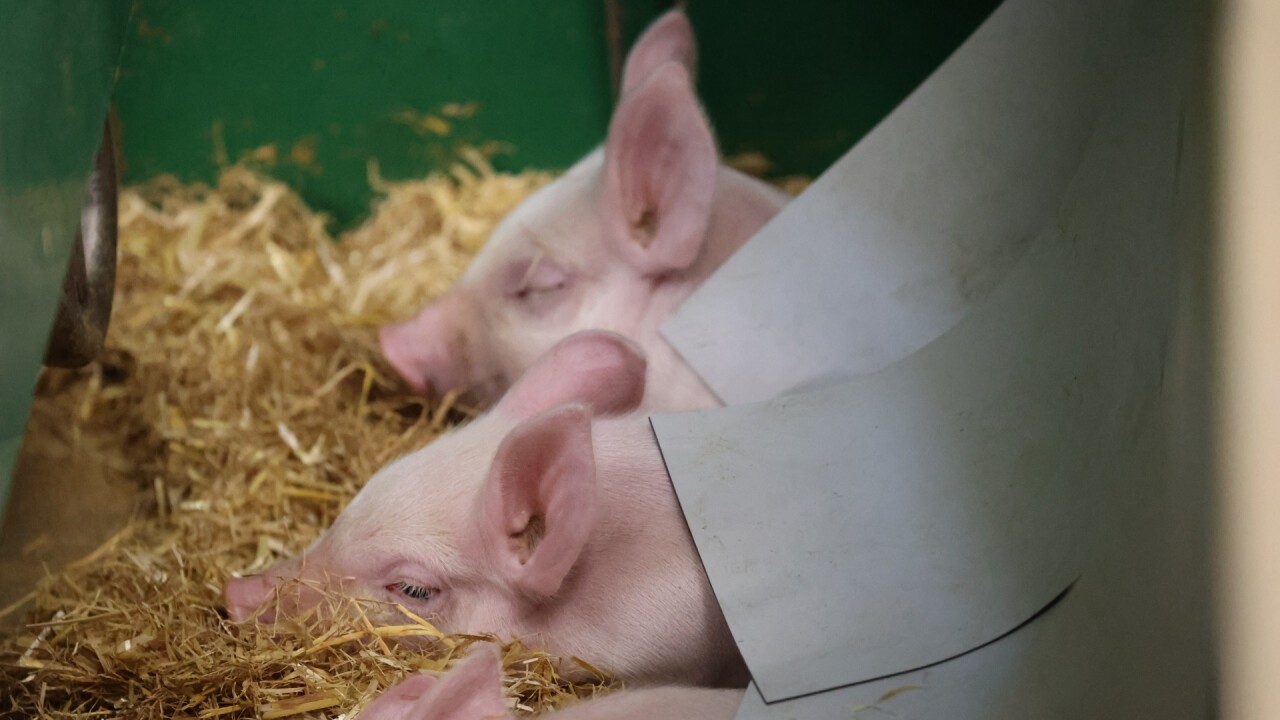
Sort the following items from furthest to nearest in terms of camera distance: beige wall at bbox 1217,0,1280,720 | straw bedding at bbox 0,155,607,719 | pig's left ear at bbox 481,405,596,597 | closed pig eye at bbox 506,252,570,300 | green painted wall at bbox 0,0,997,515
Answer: green painted wall at bbox 0,0,997,515 → closed pig eye at bbox 506,252,570,300 → straw bedding at bbox 0,155,607,719 → pig's left ear at bbox 481,405,596,597 → beige wall at bbox 1217,0,1280,720

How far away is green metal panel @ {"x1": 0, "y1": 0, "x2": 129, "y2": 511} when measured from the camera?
55.7 inches

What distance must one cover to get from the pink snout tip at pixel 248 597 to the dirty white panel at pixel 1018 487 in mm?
713

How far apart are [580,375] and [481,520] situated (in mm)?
396

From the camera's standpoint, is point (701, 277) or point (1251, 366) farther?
point (701, 277)

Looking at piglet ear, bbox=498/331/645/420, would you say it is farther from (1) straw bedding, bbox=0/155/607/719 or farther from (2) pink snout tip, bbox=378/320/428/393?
(2) pink snout tip, bbox=378/320/428/393

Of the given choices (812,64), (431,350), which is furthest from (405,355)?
(812,64)

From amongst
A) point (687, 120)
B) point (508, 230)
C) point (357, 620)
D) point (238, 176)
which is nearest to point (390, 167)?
point (238, 176)

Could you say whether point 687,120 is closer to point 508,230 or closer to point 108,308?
point 508,230

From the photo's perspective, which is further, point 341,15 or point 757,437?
point 341,15

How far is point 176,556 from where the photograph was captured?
7.63 ft

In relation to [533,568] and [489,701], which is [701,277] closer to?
[533,568]

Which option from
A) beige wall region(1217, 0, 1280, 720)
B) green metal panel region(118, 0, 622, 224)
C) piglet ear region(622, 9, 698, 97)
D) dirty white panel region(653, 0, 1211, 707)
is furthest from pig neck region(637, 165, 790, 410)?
beige wall region(1217, 0, 1280, 720)

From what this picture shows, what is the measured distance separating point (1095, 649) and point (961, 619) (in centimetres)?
19

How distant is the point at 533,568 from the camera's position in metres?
1.80
